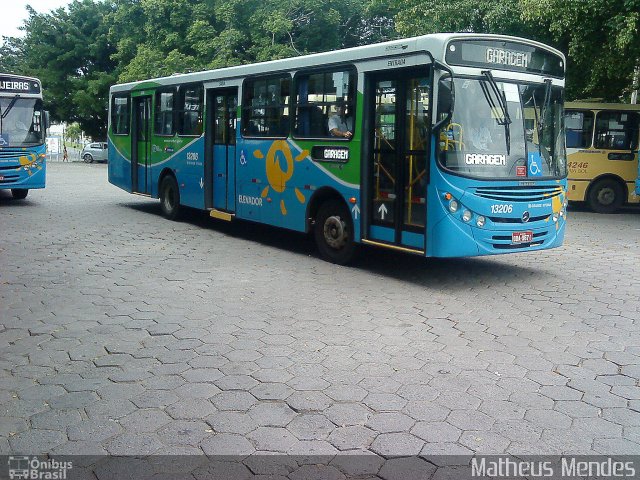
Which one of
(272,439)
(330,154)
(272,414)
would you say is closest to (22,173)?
(330,154)

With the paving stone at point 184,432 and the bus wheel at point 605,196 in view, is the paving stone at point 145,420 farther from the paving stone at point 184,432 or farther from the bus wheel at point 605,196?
the bus wheel at point 605,196

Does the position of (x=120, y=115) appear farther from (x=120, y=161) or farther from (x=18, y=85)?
(x=18, y=85)

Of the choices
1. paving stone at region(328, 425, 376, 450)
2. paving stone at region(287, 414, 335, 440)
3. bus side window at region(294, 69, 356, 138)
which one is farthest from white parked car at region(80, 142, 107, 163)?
paving stone at region(328, 425, 376, 450)

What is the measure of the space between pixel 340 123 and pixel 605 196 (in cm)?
1148

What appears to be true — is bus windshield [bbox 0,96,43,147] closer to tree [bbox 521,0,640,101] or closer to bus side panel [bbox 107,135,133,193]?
bus side panel [bbox 107,135,133,193]

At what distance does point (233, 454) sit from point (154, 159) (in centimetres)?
1244

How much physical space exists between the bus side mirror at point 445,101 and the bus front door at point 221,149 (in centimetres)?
518

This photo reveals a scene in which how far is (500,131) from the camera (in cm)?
860

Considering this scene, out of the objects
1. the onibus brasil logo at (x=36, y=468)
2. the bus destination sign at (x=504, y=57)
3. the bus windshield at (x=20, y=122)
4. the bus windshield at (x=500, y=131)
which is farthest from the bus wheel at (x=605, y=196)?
the onibus brasil logo at (x=36, y=468)

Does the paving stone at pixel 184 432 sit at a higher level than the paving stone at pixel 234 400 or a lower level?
lower

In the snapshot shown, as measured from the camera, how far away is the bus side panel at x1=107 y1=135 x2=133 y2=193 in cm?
1711

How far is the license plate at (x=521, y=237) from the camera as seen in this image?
28.9ft

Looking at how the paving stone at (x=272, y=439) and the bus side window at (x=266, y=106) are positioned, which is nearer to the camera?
the paving stone at (x=272, y=439)

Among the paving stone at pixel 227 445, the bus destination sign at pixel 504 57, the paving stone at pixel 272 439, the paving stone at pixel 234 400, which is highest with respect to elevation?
the bus destination sign at pixel 504 57
